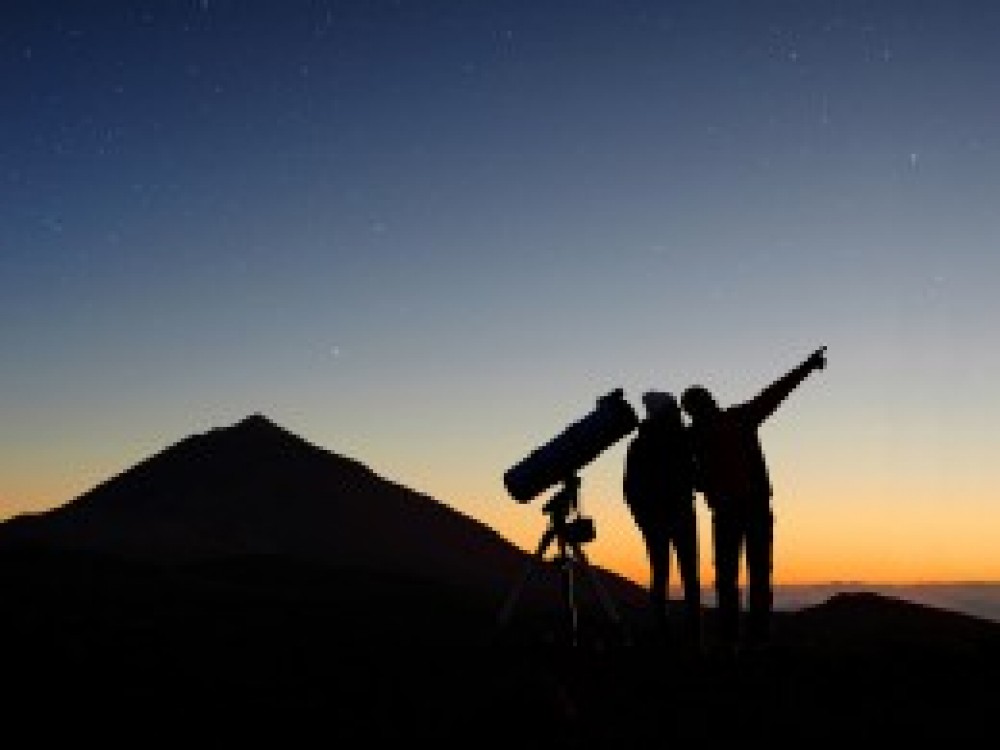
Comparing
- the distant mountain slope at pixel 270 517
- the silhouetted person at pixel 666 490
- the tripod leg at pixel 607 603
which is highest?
the distant mountain slope at pixel 270 517

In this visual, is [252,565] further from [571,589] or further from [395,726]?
[395,726]

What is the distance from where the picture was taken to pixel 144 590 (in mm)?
24359

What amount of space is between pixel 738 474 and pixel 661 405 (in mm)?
1641

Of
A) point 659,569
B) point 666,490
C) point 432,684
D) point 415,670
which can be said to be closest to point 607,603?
point 659,569

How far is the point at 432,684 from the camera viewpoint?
1207 cm

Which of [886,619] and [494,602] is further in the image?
[494,602]

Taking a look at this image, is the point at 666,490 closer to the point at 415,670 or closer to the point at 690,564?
the point at 690,564

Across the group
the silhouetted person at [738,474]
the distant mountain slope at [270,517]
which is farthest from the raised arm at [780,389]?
the distant mountain slope at [270,517]

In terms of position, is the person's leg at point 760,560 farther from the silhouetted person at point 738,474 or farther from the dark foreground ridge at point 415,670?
the dark foreground ridge at point 415,670

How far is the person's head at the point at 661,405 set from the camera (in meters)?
14.5

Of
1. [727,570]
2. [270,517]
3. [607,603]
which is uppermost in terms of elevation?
[270,517]

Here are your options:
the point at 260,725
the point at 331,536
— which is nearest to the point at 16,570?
the point at 260,725

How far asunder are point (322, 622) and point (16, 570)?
10.4m

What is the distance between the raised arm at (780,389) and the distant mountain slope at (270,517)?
101 feet
